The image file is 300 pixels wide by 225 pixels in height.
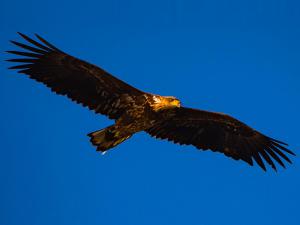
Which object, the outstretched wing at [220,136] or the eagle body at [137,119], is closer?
the eagle body at [137,119]

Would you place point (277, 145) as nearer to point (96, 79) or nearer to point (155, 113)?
point (155, 113)

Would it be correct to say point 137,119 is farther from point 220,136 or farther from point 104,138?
point 220,136

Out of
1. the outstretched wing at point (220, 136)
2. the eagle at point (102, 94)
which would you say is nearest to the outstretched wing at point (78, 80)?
the eagle at point (102, 94)

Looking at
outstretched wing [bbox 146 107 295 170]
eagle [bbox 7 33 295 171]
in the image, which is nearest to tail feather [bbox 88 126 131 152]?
eagle [bbox 7 33 295 171]

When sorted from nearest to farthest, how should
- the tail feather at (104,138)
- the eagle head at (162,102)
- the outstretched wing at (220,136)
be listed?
the eagle head at (162,102) → the tail feather at (104,138) → the outstretched wing at (220,136)

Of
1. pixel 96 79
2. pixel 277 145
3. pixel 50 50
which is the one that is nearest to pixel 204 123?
pixel 277 145

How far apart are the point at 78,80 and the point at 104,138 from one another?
1.27m

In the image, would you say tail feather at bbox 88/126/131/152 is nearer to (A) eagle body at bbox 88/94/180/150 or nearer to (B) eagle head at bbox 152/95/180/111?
(A) eagle body at bbox 88/94/180/150

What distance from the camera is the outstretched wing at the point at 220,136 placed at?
46.7 ft

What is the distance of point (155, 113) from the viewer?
12930 millimetres

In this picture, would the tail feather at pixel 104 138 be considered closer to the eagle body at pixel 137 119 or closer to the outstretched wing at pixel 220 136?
the eagle body at pixel 137 119

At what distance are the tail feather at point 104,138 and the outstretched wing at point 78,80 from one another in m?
0.47

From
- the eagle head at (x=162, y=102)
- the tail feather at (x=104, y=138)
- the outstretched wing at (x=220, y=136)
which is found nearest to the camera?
the eagle head at (x=162, y=102)

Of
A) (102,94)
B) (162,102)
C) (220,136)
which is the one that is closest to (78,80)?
(102,94)
